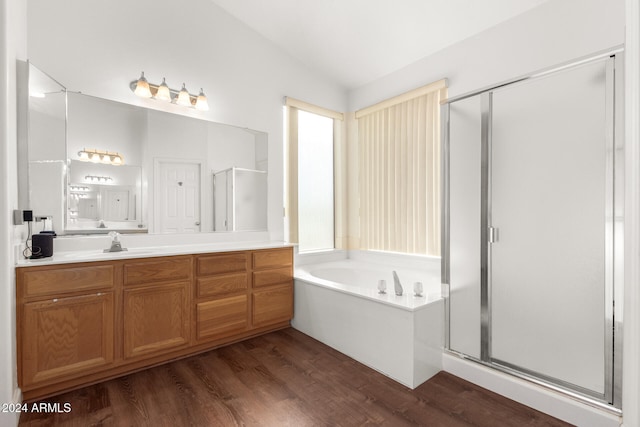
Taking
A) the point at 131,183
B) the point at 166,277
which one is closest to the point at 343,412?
the point at 166,277

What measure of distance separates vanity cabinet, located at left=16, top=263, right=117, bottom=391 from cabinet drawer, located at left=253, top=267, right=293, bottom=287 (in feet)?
3.55

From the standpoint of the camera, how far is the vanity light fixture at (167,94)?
8.13 feet

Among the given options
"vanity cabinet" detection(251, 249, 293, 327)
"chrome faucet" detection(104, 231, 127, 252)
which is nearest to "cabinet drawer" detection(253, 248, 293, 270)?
"vanity cabinet" detection(251, 249, 293, 327)

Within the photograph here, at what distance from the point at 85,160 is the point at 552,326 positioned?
3.40 meters

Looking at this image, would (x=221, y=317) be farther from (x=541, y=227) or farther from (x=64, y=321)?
(x=541, y=227)

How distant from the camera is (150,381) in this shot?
1992mm

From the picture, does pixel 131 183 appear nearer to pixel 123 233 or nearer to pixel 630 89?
pixel 123 233

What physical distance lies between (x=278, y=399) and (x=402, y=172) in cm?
250

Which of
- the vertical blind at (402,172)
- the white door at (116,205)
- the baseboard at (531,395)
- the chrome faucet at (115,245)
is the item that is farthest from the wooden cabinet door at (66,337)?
the vertical blind at (402,172)

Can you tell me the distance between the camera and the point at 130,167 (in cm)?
250

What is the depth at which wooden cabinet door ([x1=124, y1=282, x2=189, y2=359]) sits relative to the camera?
6.69 ft

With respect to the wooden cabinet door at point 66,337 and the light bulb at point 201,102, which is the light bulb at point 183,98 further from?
the wooden cabinet door at point 66,337

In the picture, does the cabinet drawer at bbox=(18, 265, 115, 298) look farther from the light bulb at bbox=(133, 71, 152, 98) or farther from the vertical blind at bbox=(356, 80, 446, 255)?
the vertical blind at bbox=(356, 80, 446, 255)

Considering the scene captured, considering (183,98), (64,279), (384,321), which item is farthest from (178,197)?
(384,321)
